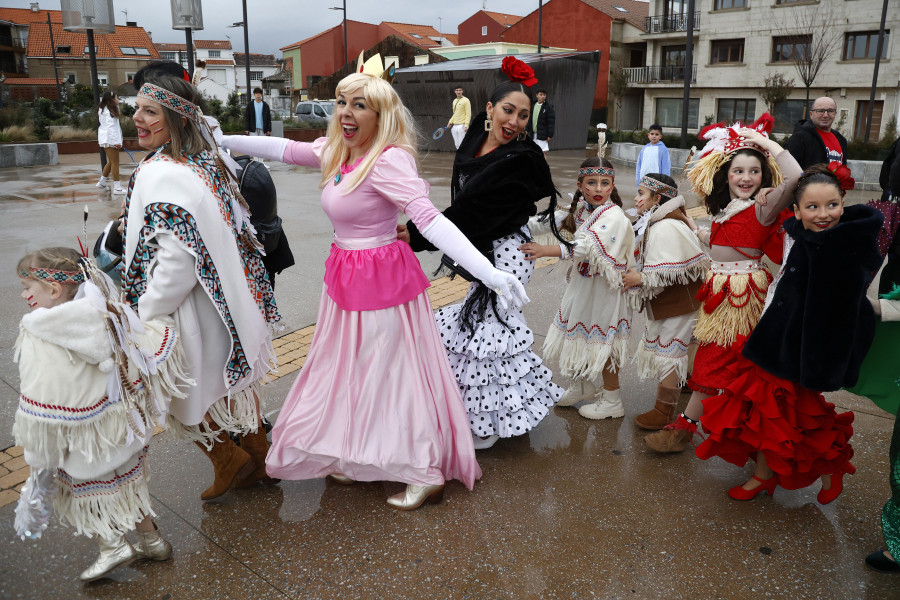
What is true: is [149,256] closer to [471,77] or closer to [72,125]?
[471,77]

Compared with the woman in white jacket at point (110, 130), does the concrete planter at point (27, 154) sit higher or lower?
lower

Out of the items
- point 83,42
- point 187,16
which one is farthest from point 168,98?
point 83,42

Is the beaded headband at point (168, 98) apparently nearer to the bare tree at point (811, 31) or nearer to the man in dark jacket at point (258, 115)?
the man in dark jacket at point (258, 115)

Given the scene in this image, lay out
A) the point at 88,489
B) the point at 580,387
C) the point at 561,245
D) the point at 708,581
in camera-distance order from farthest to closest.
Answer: the point at 580,387, the point at 561,245, the point at 708,581, the point at 88,489

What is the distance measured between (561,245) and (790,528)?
1.67 metres

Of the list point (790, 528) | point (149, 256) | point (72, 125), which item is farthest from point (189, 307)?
point (72, 125)

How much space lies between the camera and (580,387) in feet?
13.4

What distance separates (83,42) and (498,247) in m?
73.6

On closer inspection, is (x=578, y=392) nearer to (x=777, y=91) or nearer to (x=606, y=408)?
(x=606, y=408)

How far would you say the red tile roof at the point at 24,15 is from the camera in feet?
212

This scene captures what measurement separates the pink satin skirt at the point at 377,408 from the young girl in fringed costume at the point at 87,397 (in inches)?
26.9

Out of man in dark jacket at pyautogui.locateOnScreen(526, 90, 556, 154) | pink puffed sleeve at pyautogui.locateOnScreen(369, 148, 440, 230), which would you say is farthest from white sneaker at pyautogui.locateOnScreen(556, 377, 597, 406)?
man in dark jacket at pyautogui.locateOnScreen(526, 90, 556, 154)

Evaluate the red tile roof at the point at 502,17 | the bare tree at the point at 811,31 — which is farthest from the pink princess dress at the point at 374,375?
the red tile roof at the point at 502,17

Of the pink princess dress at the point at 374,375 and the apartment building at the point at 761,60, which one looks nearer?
the pink princess dress at the point at 374,375
